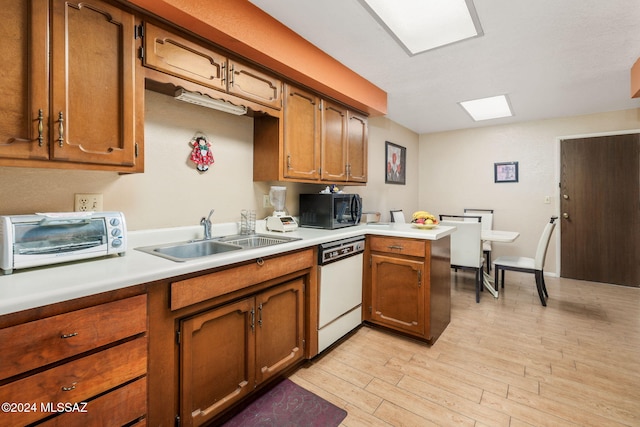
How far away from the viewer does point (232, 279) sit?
4.83 ft

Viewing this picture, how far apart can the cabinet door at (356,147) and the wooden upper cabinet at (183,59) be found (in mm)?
1491

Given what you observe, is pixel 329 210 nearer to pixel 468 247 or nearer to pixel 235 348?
pixel 235 348

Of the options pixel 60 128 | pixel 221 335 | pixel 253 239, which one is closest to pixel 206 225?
pixel 253 239

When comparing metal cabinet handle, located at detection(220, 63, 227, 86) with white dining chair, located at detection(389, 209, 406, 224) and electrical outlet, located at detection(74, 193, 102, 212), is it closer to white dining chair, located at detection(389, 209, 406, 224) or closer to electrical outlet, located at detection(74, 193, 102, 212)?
electrical outlet, located at detection(74, 193, 102, 212)

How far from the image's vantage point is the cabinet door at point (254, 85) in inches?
72.7

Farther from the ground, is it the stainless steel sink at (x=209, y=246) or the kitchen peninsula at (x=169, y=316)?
the stainless steel sink at (x=209, y=246)

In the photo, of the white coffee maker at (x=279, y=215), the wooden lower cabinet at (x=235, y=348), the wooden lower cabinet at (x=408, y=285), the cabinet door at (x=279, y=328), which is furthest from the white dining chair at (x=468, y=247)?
the wooden lower cabinet at (x=235, y=348)

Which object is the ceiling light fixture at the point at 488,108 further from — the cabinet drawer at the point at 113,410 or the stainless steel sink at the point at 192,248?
the cabinet drawer at the point at 113,410

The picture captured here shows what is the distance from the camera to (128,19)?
139 centimetres

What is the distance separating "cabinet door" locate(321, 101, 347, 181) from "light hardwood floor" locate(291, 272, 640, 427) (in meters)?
1.44

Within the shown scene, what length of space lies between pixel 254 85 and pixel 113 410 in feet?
5.99

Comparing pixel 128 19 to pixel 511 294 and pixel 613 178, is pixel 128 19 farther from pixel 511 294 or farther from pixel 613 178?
pixel 613 178

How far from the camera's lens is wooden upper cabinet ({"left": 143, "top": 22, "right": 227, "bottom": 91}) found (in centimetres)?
147

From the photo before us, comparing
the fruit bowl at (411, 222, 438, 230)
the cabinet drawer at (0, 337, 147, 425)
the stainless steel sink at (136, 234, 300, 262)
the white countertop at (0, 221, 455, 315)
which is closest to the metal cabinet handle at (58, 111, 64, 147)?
the white countertop at (0, 221, 455, 315)
